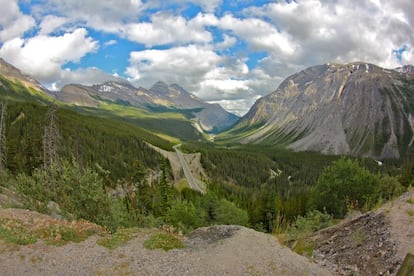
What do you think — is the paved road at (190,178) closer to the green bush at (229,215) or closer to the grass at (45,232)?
the green bush at (229,215)

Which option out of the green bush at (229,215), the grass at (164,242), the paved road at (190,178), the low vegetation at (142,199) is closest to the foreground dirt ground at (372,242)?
the low vegetation at (142,199)

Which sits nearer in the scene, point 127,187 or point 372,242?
point 372,242

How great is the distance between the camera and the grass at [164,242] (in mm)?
16809

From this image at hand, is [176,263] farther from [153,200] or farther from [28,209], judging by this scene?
[153,200]

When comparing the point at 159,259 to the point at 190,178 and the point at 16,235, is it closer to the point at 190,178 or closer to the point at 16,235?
the point at 16,235

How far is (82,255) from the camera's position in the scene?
52.1ft

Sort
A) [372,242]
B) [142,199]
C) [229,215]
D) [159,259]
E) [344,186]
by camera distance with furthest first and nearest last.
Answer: [142,199], [229,215], [344,186], [372,242], [159,259]

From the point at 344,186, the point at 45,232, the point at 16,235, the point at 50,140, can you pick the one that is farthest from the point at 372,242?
the point at 344,186

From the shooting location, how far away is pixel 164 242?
17156 millimetres

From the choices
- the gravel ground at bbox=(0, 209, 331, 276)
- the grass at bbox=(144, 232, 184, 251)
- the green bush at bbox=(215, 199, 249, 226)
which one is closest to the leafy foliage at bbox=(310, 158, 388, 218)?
the green bush at bbox=(215, 199, 249, 226)

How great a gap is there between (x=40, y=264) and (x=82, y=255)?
1.80 m

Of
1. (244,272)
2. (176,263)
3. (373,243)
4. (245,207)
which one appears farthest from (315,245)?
(245,207)

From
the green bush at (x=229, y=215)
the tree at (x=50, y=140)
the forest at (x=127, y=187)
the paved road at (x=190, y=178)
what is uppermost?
the tree at (x=50, y=140)

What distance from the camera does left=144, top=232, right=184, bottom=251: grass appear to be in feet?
55.1
